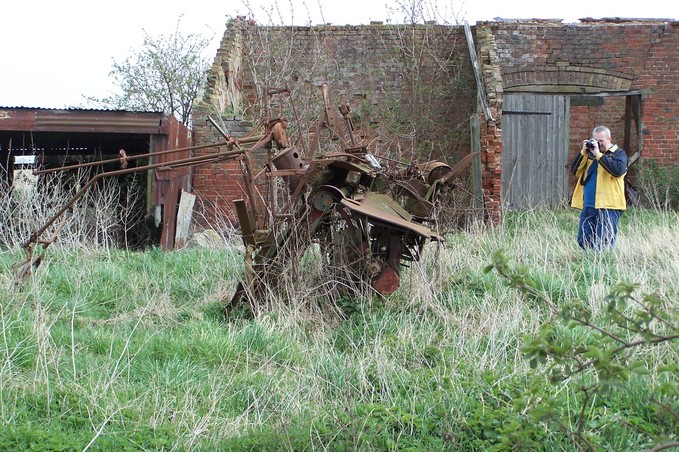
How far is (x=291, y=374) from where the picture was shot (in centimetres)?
470

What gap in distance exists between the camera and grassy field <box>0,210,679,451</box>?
371cm

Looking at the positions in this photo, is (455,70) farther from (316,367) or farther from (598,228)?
(316,367)

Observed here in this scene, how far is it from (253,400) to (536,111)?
12.0m

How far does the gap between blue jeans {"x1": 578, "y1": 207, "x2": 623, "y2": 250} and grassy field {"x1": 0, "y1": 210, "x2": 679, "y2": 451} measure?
0.37 m

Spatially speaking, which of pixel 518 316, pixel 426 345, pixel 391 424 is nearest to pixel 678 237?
pixel 518 316

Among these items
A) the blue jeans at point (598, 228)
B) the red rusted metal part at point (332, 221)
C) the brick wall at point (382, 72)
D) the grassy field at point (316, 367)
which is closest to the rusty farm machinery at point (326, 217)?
the red rusted metal part at point (332, 221)

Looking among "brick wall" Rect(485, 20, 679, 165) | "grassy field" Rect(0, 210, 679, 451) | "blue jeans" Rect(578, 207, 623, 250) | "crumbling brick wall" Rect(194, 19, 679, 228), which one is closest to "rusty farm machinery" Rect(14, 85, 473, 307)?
"grassy field" Rect(0, 210, 679, 451)

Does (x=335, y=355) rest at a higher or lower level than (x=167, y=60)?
lower

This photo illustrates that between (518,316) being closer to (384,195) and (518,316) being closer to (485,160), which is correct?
(384,195)

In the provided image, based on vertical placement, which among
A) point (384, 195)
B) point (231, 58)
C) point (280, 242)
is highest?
point (231, 58)

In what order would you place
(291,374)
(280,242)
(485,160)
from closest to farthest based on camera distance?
(291,374)
(280,242)
(485,160)

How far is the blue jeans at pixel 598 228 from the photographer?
7.72 meters

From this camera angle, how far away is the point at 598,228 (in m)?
8.02

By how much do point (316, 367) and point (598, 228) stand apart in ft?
14.9
